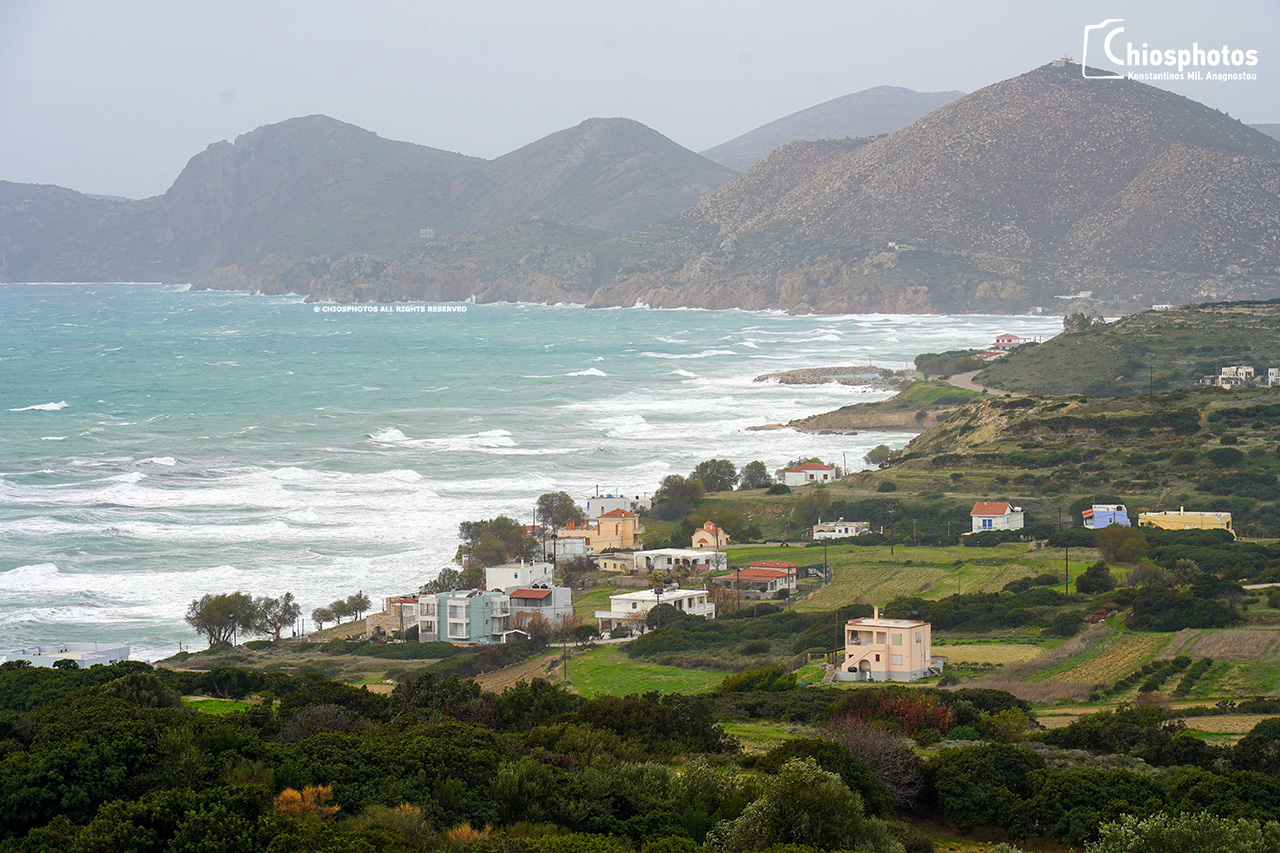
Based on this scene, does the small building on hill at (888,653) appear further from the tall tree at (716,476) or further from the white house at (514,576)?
the tall tree at (716,476)

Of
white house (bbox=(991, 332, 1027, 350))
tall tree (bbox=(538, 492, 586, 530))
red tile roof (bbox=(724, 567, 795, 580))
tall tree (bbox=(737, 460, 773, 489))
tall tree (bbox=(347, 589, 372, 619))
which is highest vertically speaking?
white house (bbox=(991, 332, 1027, 350))

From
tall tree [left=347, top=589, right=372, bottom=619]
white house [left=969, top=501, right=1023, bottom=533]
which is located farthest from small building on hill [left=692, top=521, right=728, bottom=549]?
tall tree [left=347, top=589, right=372, bottom=619]

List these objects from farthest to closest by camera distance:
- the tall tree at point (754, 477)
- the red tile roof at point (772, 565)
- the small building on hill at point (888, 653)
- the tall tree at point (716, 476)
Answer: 1. the tall tree at point (754, 477)
2. the tall tree at point (716, 476)
3. the red tile roof at point (772, 565)
4. the small building on hill at point (888, 653)

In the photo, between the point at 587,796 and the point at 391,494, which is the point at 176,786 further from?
the point at 391,494

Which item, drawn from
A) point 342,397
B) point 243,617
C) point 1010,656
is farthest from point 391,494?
point 342,397

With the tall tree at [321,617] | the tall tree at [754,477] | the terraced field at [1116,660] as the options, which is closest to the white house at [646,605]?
the tall tree at [321,617]

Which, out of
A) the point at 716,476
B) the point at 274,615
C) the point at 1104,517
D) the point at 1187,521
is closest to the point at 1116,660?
the point at 1187,521

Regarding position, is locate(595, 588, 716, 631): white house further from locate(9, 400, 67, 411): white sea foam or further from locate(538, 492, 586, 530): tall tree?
locate(9, 400, 67, 411): white sea foam
